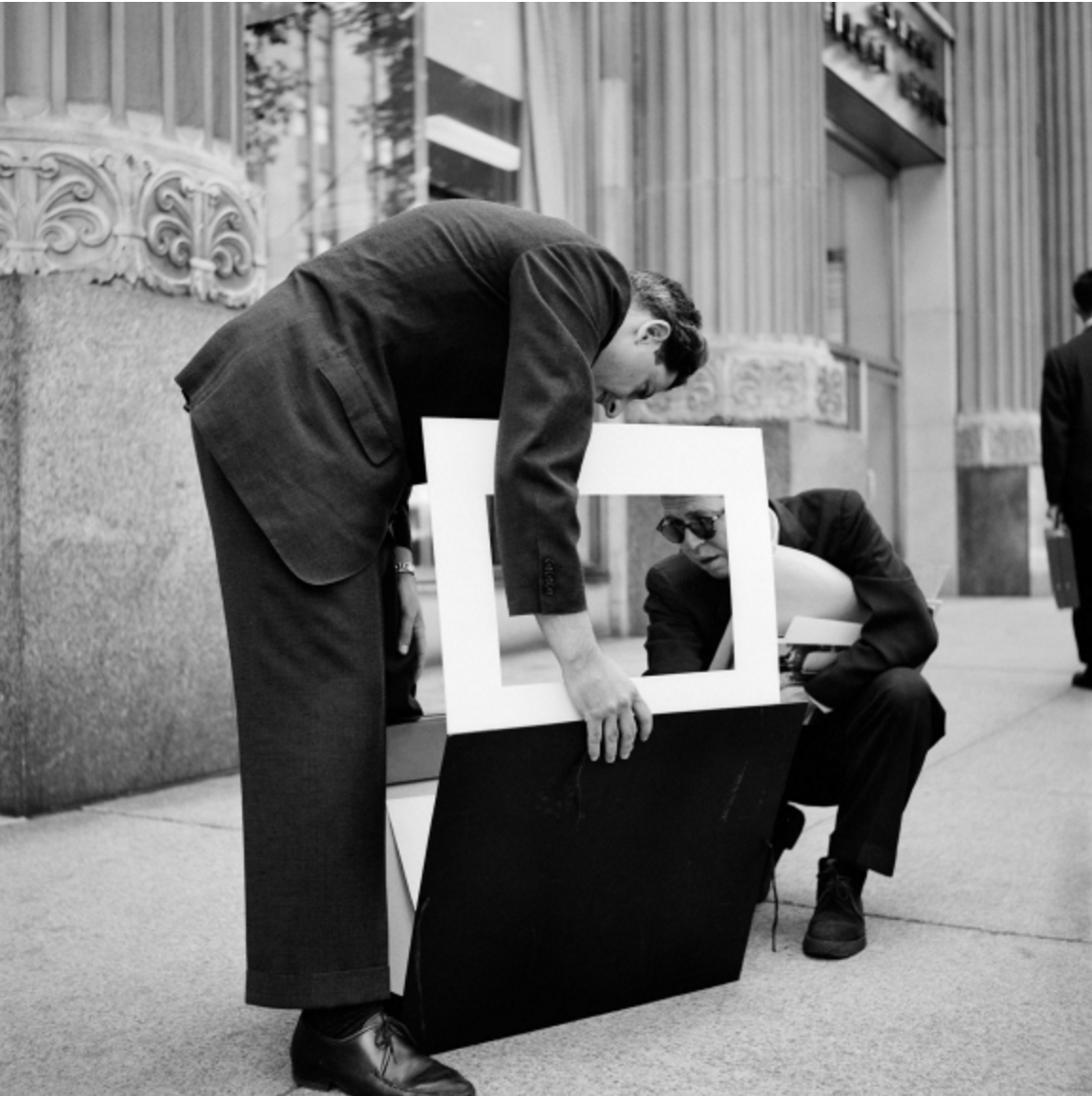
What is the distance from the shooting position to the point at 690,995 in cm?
263

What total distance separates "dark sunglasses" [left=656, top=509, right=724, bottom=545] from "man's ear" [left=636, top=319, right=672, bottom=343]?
1.12 ft

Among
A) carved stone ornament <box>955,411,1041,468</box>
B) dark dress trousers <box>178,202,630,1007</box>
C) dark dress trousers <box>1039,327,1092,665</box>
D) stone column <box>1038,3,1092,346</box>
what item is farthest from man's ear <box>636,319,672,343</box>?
stone column <box>1038,3,1092,346</box>

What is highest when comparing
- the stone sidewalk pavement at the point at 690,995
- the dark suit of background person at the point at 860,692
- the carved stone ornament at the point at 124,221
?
the carved stone ornament at the point at 124,221

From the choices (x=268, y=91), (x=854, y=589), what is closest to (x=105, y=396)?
(x=854, y=589)

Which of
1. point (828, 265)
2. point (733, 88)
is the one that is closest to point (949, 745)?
point (733, 88)

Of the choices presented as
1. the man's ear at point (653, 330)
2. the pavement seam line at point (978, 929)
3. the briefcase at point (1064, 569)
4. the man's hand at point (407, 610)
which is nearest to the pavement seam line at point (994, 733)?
the briefcase at point (1064, 569)

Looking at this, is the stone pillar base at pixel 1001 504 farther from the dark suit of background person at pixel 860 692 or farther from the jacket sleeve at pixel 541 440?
the jacket sleeve at pixel 541 440

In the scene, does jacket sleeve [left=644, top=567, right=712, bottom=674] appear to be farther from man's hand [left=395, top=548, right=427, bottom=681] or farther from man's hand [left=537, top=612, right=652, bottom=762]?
man's hand [left=395, top=548, right=427, bottom=681]

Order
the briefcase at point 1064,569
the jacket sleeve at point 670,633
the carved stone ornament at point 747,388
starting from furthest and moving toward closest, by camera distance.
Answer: the carved stone ornament at point 747,388
the briefcase at point 1064,569
the jacket sleeve at point 670,633

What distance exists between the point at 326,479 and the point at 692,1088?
1.11 metres

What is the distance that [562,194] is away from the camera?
863cm

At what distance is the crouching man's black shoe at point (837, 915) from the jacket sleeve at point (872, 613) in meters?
0.38

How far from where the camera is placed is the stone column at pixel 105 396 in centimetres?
409

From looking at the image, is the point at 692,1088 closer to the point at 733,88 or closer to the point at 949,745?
the point at 949,745
